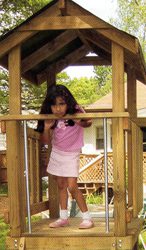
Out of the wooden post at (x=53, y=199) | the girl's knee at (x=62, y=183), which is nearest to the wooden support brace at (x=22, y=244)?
the girl's knee at (x=62, y=183)

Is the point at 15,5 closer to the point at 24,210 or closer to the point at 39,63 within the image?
the point at 39,63

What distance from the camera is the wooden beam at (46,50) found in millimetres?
6488

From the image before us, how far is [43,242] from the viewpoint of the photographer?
17.0 feet

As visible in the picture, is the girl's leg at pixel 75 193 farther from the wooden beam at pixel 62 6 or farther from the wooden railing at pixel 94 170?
the wooden railing at pixel 94 170

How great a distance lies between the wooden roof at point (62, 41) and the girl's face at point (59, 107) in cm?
73

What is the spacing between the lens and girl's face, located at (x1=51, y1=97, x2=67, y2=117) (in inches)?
212

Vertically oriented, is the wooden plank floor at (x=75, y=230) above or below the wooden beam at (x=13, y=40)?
below

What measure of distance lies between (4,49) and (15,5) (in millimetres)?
15806

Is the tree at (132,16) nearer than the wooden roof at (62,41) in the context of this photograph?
No

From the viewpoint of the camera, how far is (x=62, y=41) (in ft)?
21.5

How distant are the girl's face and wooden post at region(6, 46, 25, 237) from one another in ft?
1.31

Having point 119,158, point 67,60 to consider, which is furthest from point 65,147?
point 67,60

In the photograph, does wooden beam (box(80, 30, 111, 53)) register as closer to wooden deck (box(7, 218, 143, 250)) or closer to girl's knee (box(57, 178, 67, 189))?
girl's knee (box(57, 178, 67, 189))

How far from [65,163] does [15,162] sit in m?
0.73
